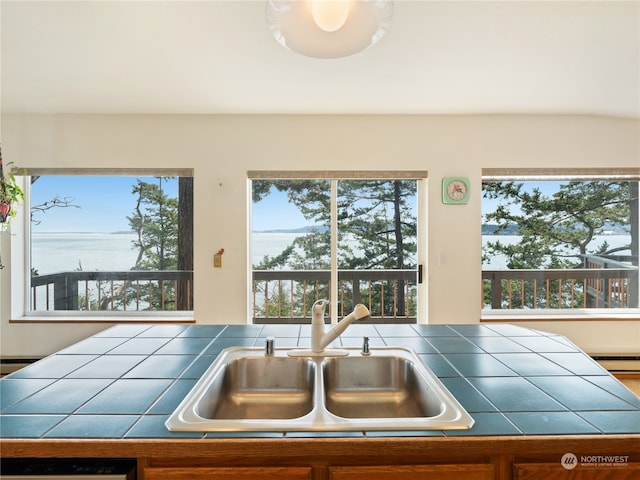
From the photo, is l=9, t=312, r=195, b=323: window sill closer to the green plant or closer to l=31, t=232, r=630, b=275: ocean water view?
l=31, t=232, r=630, b=275: ocean water view

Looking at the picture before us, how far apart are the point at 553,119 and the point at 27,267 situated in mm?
5379

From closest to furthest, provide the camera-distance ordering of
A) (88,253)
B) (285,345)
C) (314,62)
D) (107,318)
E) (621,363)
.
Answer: (285,345), (314,62), (621,363), (107,318), (88,253)

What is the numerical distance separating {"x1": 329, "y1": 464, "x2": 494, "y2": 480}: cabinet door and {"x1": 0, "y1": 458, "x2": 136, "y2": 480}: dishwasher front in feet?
1.72

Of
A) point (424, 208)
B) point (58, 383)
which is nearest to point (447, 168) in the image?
point (424, 208)

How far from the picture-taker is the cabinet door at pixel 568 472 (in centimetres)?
85

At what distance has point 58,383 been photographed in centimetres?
112

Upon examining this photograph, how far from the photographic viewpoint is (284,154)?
3256 millimetres

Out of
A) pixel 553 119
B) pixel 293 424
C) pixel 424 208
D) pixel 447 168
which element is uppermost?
pixel 553 119

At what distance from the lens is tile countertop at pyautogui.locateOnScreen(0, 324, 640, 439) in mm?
876

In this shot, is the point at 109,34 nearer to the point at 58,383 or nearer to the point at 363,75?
the point at 363,75

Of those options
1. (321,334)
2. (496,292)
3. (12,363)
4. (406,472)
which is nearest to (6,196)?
(12,363)

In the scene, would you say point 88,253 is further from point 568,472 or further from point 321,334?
point 568,472

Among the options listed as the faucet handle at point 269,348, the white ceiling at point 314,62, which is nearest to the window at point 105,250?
the white ceiling at point 314,62

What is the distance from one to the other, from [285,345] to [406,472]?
762mm
